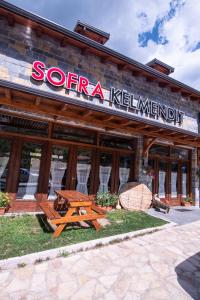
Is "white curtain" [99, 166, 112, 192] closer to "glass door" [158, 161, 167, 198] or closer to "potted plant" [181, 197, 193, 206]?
"glass door" [158, 161, 167, 198]

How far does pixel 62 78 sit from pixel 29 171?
3.29 metres

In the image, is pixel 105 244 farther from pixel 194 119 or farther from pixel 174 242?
pixel 194 119

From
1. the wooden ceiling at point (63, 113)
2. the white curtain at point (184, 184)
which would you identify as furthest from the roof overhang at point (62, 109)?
the white curtain at point (184, 184)

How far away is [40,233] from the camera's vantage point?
14.3ft

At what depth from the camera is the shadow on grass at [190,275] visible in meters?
2.85

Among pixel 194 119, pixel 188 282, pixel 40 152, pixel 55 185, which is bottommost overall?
pixel 188 282

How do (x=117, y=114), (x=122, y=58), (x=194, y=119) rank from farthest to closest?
1. (x=194, y=119)
2. (x=122, y=58)
3. (x=117, y=114)

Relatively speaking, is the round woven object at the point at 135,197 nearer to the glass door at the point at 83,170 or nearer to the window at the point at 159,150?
the glass door at the point at 83,170

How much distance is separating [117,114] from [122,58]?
3497 mm

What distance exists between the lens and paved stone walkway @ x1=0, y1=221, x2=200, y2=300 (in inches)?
104

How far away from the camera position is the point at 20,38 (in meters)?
6.22

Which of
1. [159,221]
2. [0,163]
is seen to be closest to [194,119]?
[159,221]

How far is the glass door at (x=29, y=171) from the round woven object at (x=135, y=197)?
3.23 metres

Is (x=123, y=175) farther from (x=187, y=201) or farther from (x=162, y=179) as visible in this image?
(x=187, y=201)
